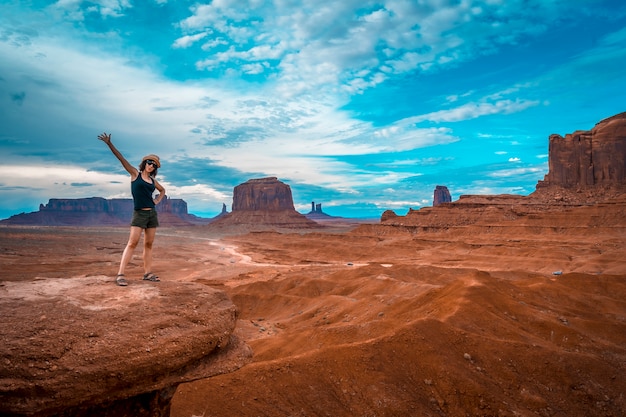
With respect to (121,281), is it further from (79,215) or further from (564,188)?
(79,215)

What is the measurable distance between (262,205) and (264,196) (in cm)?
371

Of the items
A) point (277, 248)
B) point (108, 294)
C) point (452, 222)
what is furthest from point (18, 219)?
point (108, 294)

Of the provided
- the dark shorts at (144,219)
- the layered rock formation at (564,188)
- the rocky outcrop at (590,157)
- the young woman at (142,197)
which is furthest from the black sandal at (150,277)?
the rocky outcrop at (590,157)

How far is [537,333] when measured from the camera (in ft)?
38.3

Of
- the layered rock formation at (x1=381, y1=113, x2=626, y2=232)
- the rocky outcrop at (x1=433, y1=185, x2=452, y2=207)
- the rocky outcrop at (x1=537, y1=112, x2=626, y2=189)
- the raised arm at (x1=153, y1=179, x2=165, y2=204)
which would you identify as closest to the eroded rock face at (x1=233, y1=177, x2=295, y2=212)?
the rocky outcrop at (x1=433, y1=185, x2=452, y2=207)

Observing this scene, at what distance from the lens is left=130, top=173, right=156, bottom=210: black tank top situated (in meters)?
6.03

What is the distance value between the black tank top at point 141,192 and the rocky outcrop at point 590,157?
78136 mm

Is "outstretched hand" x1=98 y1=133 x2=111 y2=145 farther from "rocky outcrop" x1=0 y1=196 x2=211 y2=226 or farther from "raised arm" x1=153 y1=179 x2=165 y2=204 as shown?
"rocky outcrop" x1=0 y1=196 x2=211 y2=226

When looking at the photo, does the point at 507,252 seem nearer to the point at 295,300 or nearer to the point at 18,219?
the point at 295,300

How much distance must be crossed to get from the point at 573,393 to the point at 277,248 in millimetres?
53812

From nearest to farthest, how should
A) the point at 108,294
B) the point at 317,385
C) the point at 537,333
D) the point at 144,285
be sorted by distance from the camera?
the point at 108,294, the point at 144,285, the point at 317,385, the point at 537,333

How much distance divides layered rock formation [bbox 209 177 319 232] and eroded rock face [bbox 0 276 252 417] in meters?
132

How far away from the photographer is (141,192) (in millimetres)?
6047

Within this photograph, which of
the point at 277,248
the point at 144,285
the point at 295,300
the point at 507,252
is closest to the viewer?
the point at 144,285
